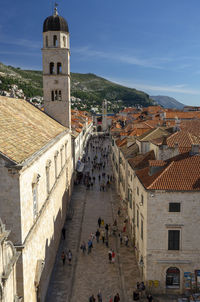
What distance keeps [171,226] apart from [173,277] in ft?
12.6

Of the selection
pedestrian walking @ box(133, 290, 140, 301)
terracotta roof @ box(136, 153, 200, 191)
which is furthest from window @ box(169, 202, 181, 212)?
pedestrian walking @ box(133, 290, 140, 301)

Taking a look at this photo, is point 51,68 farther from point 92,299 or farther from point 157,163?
point 92,299

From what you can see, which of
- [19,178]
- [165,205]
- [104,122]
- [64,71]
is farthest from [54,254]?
[104,122]

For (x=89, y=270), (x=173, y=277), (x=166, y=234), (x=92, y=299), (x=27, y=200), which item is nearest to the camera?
(x=27, y=200)

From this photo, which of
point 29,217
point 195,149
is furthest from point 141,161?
point 29,217

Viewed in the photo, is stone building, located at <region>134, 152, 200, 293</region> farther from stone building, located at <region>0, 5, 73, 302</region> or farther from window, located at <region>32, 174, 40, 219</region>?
window, located at <region>32, 174, 40, 219</region>

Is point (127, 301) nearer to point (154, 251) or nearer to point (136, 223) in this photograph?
point (154, 251)

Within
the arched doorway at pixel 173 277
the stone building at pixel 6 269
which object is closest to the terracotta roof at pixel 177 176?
the arched doorway at pixel 173 277

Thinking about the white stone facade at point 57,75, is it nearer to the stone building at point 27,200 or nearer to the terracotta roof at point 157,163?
the stone building at point 27,200

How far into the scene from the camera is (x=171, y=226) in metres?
20.4

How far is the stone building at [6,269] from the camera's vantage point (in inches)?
403

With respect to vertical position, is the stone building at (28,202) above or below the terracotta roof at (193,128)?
below

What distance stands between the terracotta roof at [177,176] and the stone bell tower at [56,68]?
66.8ft

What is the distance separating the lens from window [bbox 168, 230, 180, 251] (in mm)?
20547
